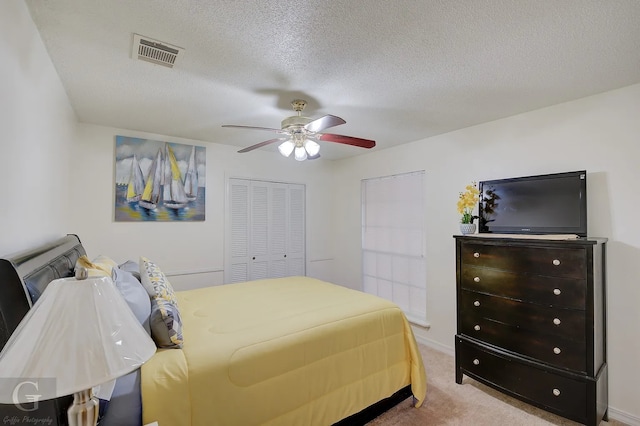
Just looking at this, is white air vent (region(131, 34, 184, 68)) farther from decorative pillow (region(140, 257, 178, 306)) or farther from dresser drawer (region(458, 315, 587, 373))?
dresser drawer (region(458, 315, 587, 373))

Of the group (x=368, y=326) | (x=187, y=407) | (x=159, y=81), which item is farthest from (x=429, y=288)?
(x=159, y=81)

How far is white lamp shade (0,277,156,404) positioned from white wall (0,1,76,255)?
784 mm

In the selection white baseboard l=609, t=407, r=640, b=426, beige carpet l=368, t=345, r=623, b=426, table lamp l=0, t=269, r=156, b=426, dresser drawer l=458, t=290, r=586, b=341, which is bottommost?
beige carpet l=368, t=345, r=623, b=426

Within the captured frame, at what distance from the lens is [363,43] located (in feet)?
5.61

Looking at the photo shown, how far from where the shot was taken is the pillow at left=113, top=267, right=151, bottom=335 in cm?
163

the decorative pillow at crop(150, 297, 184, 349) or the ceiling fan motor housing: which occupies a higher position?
the ceiling fan motor housing

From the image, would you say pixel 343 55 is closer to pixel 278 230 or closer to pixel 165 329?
pixel 165 329

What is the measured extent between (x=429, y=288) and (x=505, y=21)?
2901 millimetres

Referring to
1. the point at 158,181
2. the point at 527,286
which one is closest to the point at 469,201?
the point at 527,286

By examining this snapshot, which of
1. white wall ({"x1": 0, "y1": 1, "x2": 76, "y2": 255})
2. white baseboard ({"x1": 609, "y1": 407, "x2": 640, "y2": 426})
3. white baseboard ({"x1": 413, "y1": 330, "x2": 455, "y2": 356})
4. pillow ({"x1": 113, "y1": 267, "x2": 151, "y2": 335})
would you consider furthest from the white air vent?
white baseboard ({"x1": 609, "y1": 407, "x2": 640, "y2": 426})

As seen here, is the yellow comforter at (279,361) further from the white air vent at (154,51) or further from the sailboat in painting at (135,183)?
the white air vent at (154,51)

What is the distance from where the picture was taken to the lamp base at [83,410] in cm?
82

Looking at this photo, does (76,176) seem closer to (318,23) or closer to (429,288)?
(318,23)

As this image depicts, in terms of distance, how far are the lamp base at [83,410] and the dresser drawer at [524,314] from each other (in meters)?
2.75
